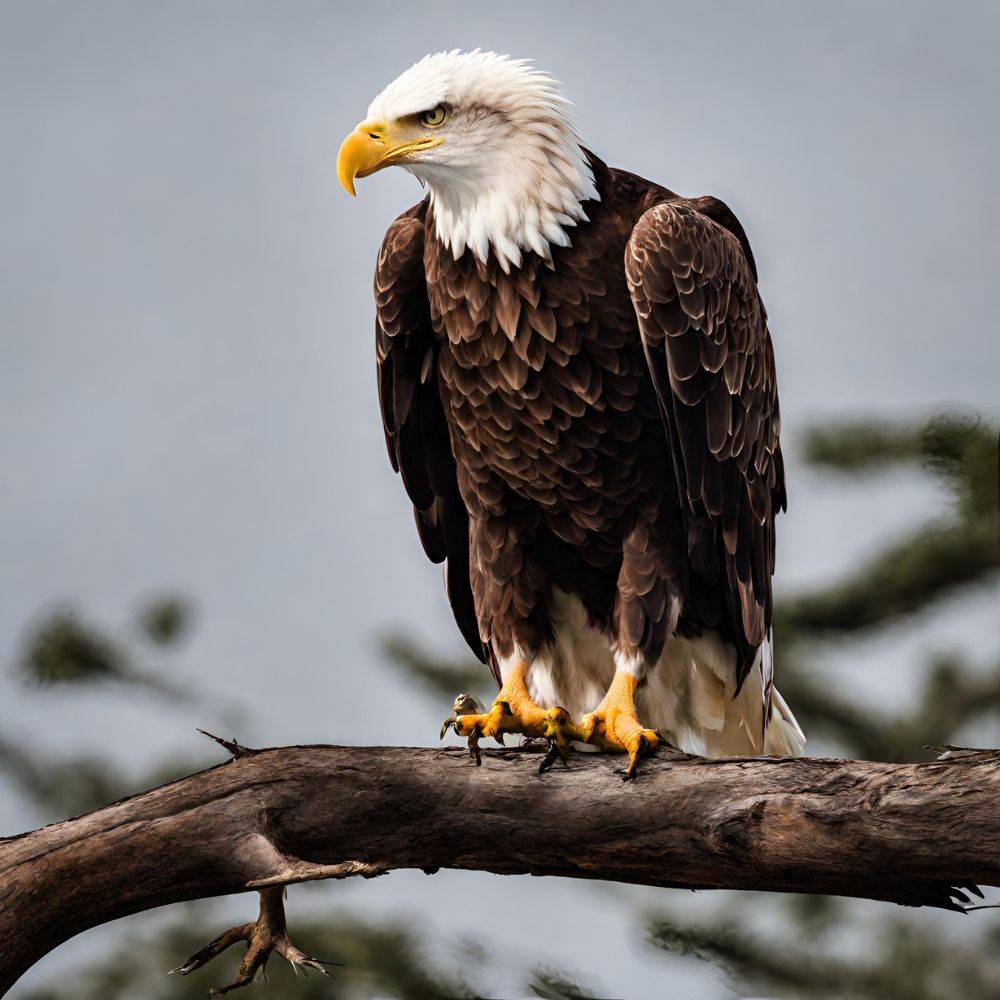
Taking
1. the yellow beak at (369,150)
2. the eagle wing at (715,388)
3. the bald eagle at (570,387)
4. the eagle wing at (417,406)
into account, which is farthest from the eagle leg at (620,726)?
the yellow beak at (369,150)

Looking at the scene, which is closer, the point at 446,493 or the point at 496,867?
the point at 496,867

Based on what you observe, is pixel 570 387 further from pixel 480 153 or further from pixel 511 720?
pixel 511 720

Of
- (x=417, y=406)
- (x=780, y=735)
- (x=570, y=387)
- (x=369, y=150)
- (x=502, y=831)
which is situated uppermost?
(x=369, y=150)

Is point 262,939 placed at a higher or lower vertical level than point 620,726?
lower

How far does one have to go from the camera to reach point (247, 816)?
3.28 m

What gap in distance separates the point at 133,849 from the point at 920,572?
4991mm

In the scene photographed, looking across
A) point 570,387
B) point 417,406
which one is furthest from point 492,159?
point 417,406

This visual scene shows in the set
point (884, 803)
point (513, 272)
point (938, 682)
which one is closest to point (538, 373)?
point (513, 272)

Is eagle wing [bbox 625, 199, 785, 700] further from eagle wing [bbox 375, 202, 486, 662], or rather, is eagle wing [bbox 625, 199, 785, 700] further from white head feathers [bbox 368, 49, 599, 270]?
eagle wing [bbox 375, 202, 486, 662]

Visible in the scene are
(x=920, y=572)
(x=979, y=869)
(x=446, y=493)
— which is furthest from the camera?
(x=920, y=572)

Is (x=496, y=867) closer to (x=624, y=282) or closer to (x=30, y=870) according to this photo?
(x=30, y=870)

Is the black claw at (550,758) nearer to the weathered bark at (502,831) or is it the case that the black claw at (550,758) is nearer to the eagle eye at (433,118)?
the weathered bark at (502,831)

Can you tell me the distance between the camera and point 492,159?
437cm

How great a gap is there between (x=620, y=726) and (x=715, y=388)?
1075mm
